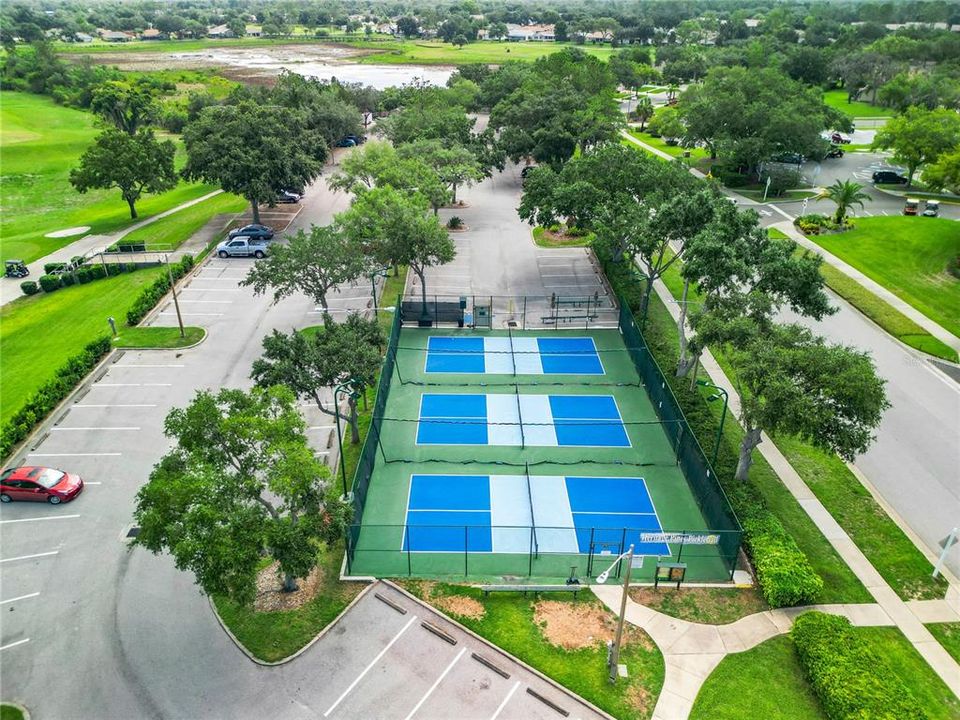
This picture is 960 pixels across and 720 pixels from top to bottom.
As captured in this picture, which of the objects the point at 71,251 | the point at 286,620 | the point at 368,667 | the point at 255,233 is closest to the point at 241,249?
the point at 255,233

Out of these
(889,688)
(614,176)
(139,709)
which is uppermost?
(614,176)

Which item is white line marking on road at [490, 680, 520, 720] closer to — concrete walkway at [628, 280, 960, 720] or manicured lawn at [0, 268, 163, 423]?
concrete walkway at [628, 280, 960, 720]

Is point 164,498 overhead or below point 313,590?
overhead

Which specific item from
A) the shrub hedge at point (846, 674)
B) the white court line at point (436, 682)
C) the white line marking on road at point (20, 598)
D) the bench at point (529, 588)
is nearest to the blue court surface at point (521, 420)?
the bench at point (529, 588)

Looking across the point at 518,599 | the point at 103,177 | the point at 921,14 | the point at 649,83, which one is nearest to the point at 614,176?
the point at 518,599

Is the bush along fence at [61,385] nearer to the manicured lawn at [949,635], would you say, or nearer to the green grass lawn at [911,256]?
the manicured lawn at [949,635]

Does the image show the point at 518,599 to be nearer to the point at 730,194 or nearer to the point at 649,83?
the point at 730,194
